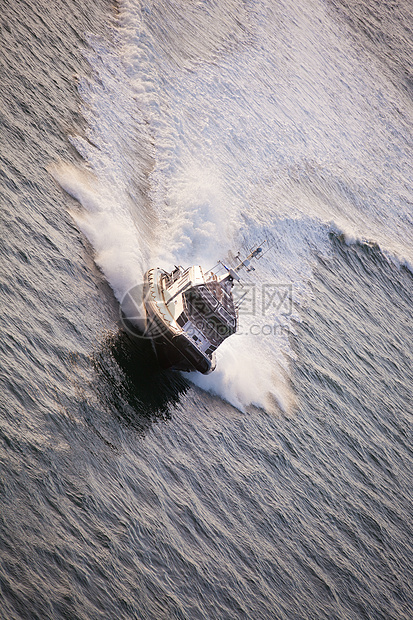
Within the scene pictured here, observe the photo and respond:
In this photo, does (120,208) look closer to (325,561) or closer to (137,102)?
(137,102)

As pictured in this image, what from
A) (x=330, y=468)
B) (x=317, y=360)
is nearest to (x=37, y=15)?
(x=317, y=360)

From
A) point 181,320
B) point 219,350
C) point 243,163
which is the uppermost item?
point 243,163

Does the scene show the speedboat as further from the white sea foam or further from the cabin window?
the white sea foam

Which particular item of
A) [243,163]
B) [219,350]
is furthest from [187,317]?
[243,163]

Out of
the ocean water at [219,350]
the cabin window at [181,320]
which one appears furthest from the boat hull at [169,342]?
the ocean water at [219,350]

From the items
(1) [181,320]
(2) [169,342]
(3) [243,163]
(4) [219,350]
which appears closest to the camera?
(2) [169,342]

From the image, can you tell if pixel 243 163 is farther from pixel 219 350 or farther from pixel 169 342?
pixel 169 342
